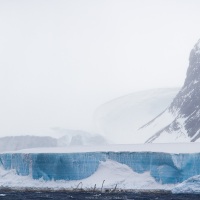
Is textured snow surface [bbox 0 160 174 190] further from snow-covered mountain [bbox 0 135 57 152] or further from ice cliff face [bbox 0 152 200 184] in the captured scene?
snow-covered mountain [bbox 0 135 57 152]

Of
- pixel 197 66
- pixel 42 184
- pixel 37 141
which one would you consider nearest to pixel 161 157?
pixel 42 184

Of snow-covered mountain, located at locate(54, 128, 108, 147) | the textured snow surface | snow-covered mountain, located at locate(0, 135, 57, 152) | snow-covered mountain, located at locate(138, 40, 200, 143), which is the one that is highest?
snow-covered mountain, located at locate(138, 40, 200, 143)

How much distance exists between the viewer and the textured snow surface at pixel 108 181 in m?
31.8

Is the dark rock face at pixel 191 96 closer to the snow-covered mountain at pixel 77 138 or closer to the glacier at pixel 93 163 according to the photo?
the snow-covered mountain at pixel 77 138

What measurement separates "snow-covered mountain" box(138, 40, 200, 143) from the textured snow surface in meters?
45.2

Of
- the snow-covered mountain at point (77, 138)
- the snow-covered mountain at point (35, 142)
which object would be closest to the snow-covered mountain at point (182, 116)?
the snow-covered mountain at point (77, 138)

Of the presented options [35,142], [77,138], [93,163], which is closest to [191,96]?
[77,138]

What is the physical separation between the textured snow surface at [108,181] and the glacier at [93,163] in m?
0.21

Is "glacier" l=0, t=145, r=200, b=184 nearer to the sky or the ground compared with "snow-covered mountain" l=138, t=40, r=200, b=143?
nearer to the ground

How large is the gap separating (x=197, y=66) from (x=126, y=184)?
60056 millimetres

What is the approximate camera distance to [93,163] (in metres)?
33.4

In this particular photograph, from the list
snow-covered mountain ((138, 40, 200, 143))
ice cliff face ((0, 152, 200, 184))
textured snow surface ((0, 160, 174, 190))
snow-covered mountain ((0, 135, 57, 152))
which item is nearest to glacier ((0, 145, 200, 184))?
ice cliff face ((0, 152, 200, 184))

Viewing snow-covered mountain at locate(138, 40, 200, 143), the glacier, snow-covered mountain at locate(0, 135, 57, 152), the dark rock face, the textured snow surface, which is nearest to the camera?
the glacier

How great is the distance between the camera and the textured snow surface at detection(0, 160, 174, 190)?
31.8 metres
